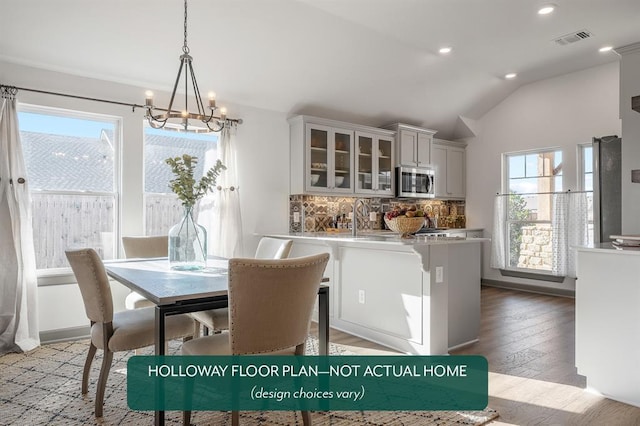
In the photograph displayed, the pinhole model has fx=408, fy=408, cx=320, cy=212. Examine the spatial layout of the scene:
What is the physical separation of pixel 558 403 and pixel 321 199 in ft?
12.3

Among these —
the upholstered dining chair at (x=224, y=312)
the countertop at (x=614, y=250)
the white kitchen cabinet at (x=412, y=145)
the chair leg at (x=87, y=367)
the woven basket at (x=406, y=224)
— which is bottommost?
the chair leg at (x=87, y=367)

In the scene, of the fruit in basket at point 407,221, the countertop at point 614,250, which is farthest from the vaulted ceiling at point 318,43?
the countertop at point 614,250

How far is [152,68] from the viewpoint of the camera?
4.04 metres

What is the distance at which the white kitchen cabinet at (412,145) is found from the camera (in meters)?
6.14

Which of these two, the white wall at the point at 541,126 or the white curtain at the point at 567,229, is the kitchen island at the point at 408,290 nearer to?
the white curtain at the point at 567,229

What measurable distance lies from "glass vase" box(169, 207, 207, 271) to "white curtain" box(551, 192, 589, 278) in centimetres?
519

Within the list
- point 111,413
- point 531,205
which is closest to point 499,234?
point 531,205

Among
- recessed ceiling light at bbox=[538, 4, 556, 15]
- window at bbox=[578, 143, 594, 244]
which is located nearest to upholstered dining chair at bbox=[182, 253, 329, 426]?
recessed ceiling light at bbox=[538, 4, 556, 15]

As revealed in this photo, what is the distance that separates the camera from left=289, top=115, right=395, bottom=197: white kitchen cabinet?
17.0 feet

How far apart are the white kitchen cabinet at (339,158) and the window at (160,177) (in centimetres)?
129

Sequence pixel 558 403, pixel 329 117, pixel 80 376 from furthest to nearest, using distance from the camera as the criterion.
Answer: pixel 329 117 → pixel 80 376 → pixel 558 403

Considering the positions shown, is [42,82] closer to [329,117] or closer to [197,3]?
A: [197,3]

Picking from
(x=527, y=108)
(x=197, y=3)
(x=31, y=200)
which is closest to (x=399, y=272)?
(x=197, y=3)

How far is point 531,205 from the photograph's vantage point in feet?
21.1
